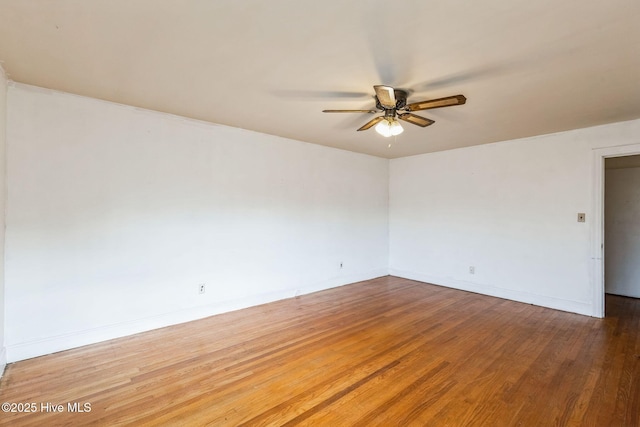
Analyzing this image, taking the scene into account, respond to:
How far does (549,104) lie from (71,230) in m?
4.78

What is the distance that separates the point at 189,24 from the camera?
67.7 inches

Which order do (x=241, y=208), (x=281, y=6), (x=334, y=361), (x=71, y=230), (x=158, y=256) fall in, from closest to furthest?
(x=281, y=6) → (x=334, y=361) → (x=71, y=230) → (x=158, y=256) → (x=241, y=208)

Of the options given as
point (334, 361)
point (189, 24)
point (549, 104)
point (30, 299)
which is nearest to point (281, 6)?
point (189, 24)

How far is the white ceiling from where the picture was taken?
159 cm

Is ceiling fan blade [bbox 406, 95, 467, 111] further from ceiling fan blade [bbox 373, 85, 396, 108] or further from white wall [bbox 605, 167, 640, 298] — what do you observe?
white wall [bbox 605, 167, 640, 298]

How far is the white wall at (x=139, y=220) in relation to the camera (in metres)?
2.64

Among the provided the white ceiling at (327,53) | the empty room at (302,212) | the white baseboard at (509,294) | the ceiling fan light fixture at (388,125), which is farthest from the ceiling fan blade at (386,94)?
the white baseboard at (509,294)

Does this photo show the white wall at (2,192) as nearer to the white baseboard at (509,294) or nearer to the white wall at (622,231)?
the white baseboard at (509,294)

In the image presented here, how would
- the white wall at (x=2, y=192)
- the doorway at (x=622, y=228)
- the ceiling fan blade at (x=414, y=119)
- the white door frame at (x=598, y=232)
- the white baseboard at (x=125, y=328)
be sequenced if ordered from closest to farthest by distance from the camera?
the white wall at (x=2, y=192) → the white baseboard at (x=125, y=328) → the ceiling fan blade at (x=414, y=119) → the white door frame at (x=598, y=232) → the doorway at (x=622, y=228)

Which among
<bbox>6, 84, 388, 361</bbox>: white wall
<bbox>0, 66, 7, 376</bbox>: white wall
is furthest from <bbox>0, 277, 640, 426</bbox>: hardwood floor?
<bbox>6, 84, 388, 361</bbox>: white wall

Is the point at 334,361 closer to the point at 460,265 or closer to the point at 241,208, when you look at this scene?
the point at 241,208

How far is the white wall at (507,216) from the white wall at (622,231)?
5.82 feet

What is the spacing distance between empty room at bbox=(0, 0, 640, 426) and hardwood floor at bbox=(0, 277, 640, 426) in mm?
22

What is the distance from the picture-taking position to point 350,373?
7.97 feet
